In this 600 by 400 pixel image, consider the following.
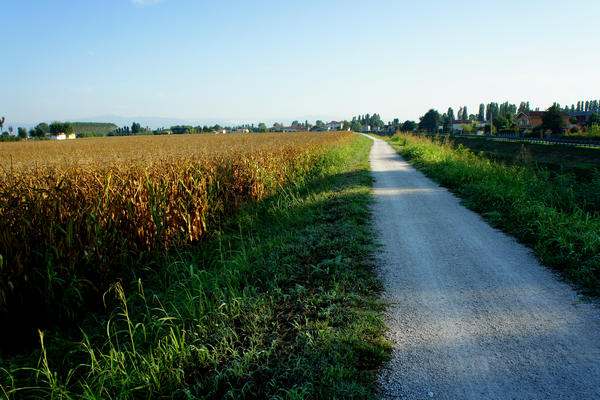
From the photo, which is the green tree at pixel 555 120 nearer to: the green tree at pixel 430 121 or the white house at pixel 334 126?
the green tree at pixel 430 121

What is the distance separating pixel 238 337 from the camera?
3.27m

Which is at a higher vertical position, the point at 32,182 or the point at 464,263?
the point at 32,182

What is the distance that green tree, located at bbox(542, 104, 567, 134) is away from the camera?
170 ft

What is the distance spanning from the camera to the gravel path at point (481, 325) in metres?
2.57

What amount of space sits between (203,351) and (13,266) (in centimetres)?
262

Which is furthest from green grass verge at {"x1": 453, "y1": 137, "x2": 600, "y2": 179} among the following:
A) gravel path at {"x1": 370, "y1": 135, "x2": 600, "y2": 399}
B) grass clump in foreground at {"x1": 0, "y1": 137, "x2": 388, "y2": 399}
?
grass clump in foreground at {"x1": 0, "y1": 137, "x2": 388, "y2": 399}

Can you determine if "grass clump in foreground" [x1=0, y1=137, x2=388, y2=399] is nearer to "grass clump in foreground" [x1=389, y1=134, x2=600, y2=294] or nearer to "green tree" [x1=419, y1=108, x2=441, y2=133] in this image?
"grass clump in foreground" [x1=389, y1=134, x2=600, y2=294]

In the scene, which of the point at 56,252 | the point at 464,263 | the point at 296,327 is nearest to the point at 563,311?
the point at 464,263

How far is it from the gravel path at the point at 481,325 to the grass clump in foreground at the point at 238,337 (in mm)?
317

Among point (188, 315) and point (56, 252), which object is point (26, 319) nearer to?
point (56, 252)

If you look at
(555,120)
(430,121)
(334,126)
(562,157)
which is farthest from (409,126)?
(334,126)

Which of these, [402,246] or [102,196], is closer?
[102,196]

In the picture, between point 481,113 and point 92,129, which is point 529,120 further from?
point 92,129

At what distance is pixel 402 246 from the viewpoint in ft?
18.5
